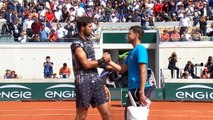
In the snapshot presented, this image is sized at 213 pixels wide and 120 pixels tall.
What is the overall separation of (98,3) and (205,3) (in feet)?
17.0

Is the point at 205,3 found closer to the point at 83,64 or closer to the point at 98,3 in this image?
the point at 98,3

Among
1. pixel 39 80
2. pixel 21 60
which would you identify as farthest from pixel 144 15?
pixel 39 80

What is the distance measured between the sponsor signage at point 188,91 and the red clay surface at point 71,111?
45 centimetres

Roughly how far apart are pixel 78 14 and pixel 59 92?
7.25 m

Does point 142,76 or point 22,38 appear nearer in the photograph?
point 142,76

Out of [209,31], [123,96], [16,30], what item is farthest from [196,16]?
[123,96]

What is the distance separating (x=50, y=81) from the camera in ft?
76.3

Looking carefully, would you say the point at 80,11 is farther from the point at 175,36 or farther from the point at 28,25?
the point at 175,36

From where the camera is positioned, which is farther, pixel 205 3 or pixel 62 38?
pixel 205 3

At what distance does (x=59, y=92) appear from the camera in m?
23.1

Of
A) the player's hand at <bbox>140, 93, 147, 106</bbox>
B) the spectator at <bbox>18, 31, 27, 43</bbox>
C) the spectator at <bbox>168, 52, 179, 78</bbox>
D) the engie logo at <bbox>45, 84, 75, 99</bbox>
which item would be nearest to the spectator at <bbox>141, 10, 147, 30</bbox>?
the spectator at <bbox>168, 52, 179, 78</bbox>

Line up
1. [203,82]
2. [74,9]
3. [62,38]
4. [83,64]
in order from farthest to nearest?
[74,9]
[62,38]
[203,82]
[83,64]

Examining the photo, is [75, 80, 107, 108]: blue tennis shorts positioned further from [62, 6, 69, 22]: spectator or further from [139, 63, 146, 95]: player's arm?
[62, 6, 69, 22]: spectator

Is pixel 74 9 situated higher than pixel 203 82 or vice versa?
pixel 74 9
